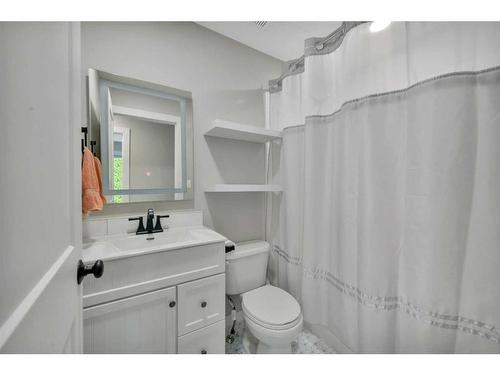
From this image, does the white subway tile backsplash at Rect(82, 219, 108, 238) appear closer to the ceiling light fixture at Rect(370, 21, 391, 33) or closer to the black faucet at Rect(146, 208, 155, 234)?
the black faucet at Rect(146, 208, 155, 234)

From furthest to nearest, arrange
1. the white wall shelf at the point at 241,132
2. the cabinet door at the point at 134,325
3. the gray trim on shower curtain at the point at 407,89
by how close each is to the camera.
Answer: the white wall shelf at the point at 241,132 < the cabinet door at the point at 134,325 < the gray trim on shower curtain at the point at 407,89

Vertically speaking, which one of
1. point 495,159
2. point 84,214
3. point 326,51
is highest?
point 326,51

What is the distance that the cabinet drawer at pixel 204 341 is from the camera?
1051 millimetres

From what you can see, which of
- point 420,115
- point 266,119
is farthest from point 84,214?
point 420,115

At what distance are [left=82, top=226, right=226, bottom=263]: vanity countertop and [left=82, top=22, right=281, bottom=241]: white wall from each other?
7.0 inches

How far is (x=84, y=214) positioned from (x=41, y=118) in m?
0.89

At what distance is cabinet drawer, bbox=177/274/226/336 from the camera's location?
1.04 meters

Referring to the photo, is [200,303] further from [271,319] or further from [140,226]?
[140,226]

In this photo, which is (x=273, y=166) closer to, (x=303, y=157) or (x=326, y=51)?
(x=303, y=157)

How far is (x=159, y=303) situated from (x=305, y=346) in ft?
3.46

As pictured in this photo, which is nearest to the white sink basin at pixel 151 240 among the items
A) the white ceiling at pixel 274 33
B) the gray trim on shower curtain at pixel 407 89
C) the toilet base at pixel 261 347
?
the toilet base at pixel 261 347

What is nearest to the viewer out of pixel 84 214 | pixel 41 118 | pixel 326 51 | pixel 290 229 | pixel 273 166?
pixel 41 118

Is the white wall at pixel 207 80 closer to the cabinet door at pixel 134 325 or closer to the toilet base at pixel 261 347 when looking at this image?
the cabinet door at pixel 134 325
